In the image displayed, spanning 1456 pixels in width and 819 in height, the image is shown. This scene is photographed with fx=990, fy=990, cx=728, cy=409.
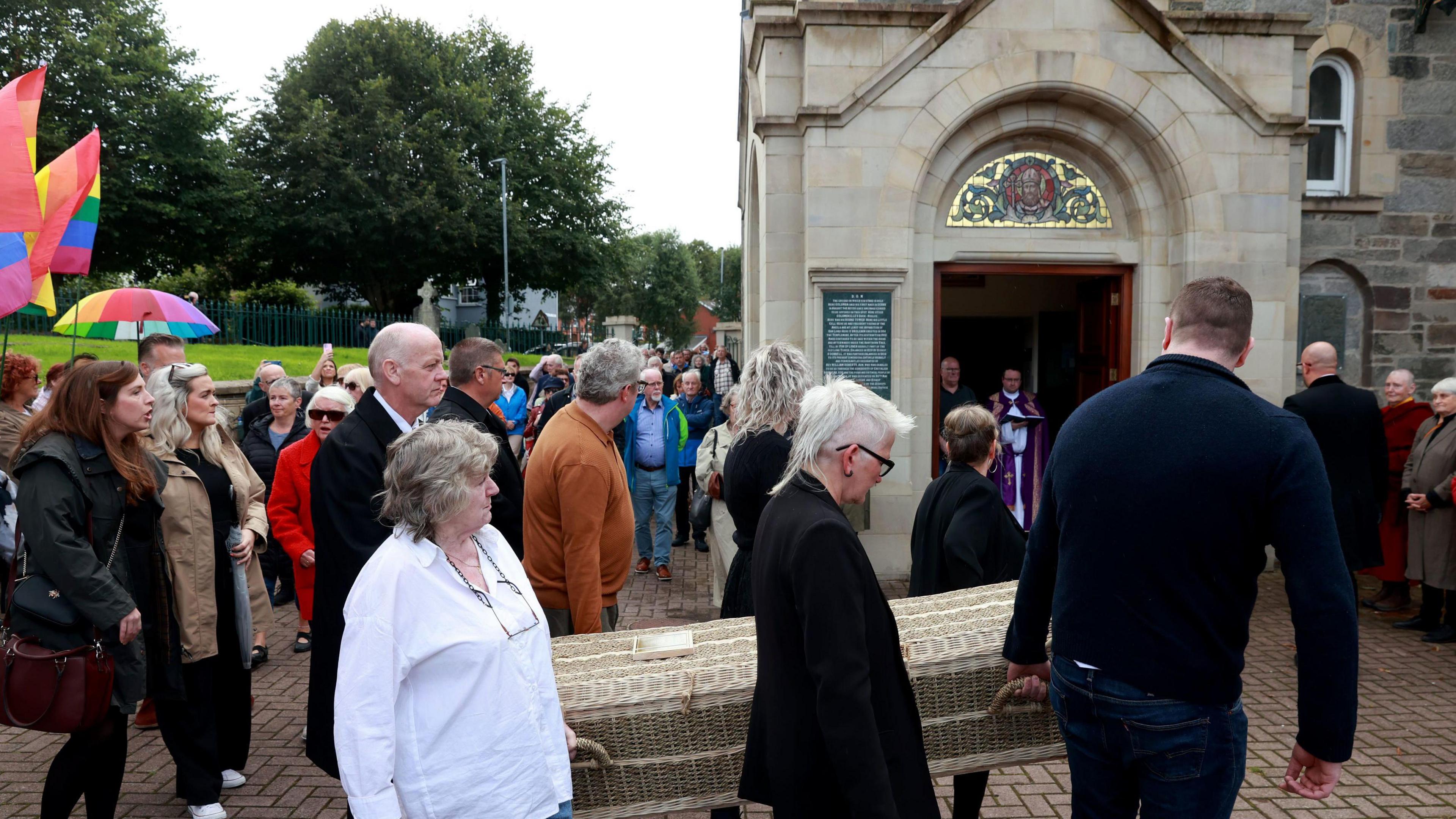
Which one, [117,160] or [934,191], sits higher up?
[117,160]

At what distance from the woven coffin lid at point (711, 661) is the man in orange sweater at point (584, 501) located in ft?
1.10

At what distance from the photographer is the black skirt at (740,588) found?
420 cm

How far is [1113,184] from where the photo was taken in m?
9.74

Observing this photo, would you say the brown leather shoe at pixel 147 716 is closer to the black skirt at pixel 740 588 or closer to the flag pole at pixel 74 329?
the flag pole at pixel 74 329

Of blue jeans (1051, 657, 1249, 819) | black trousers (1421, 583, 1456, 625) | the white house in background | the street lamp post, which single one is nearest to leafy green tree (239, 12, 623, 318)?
the street lamp post

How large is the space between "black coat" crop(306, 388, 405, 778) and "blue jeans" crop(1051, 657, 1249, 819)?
2227 mm

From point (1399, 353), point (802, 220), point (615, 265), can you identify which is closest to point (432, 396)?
point (802, 220)

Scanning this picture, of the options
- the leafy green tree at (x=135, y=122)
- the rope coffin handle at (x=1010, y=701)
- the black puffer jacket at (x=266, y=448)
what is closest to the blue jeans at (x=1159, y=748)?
the rope coffin handle at (x=1010, y=701)

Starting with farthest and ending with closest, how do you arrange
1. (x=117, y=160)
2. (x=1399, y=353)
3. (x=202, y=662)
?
(x=117, y=160) → (x=1399, y=353) → (x=202, y=662)

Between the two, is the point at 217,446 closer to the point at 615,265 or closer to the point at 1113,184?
the point at 1113,184

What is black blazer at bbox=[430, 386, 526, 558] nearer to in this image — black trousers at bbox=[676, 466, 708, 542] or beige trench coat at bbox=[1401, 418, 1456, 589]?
black trousers at bbox=[676, 466, 708, 542]

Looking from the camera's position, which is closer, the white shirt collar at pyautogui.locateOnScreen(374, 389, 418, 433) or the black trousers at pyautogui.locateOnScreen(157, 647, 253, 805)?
the white shirt collar at pyautogui.locateOnScreen(374, 389, 418, 433)

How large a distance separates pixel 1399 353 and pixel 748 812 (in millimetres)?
9967

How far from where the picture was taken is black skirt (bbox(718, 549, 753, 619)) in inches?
165
